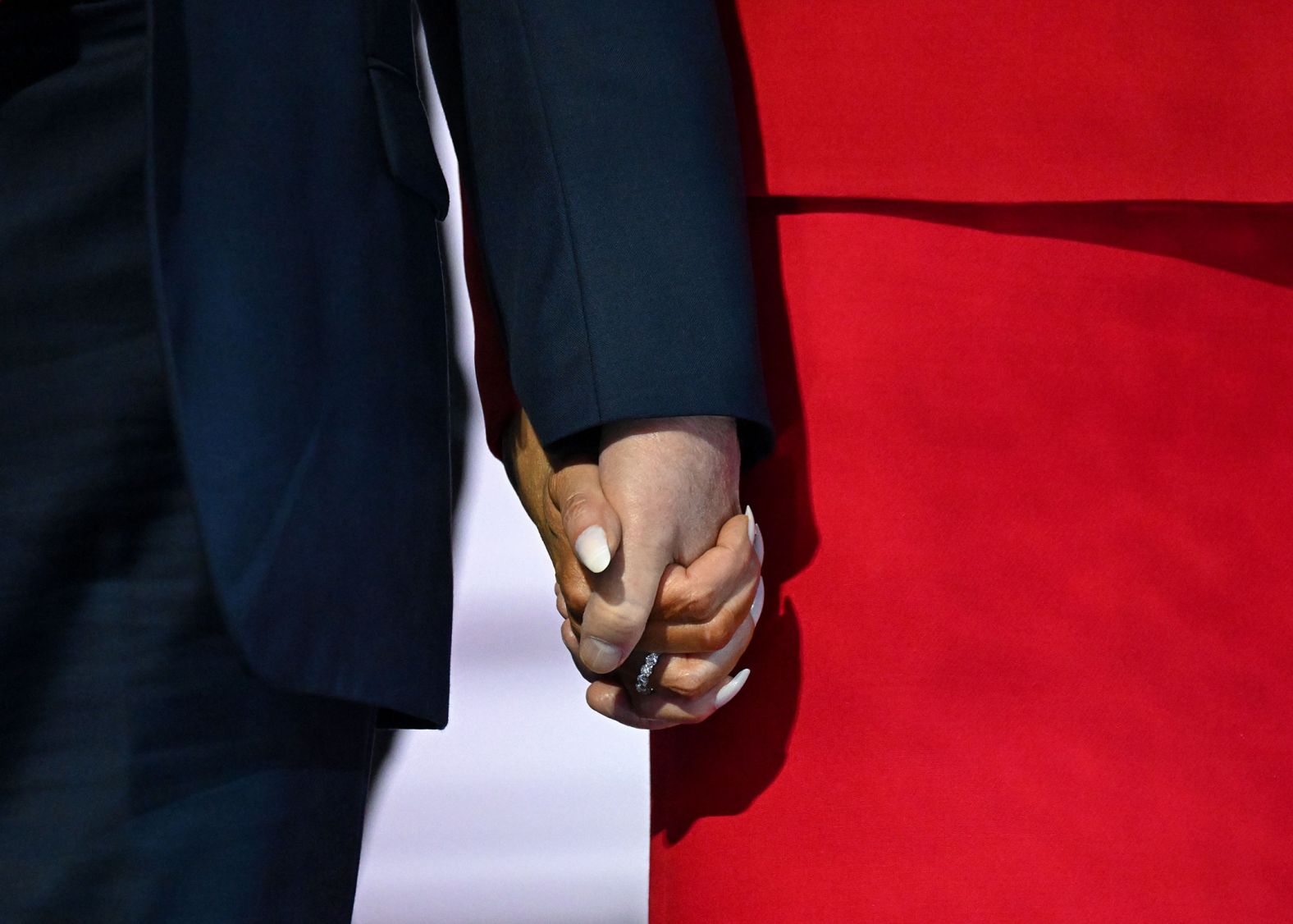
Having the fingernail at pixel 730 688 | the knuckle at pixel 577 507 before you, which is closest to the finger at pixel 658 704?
the fingernail at pixel 730 688

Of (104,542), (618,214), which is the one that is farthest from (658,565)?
(104,542)

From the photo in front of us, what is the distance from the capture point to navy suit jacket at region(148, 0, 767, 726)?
51cm

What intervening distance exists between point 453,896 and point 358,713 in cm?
49

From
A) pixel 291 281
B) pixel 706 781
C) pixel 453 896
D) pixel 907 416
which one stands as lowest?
pixel 453 896

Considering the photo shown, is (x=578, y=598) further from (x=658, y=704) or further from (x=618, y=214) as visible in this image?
(x=618, y=214)

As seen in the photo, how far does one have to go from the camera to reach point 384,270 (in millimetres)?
608

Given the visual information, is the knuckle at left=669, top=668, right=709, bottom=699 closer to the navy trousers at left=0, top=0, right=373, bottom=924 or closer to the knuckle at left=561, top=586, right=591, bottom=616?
the knuckle at left=561, top=586, right=591, bottom=616

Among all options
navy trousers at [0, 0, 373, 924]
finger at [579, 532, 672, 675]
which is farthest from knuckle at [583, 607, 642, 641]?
navy trousers at [0, 0, 373, 924]

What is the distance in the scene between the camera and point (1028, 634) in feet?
1.93

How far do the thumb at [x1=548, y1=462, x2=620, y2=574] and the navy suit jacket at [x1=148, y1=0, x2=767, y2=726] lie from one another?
0.08 ft

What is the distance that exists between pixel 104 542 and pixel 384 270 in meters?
0.19

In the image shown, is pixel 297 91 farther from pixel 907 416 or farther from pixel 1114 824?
pixel 1114 824

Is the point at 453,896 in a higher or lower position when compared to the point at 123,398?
lower

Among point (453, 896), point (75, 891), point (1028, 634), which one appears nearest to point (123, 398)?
point (75, 891)
